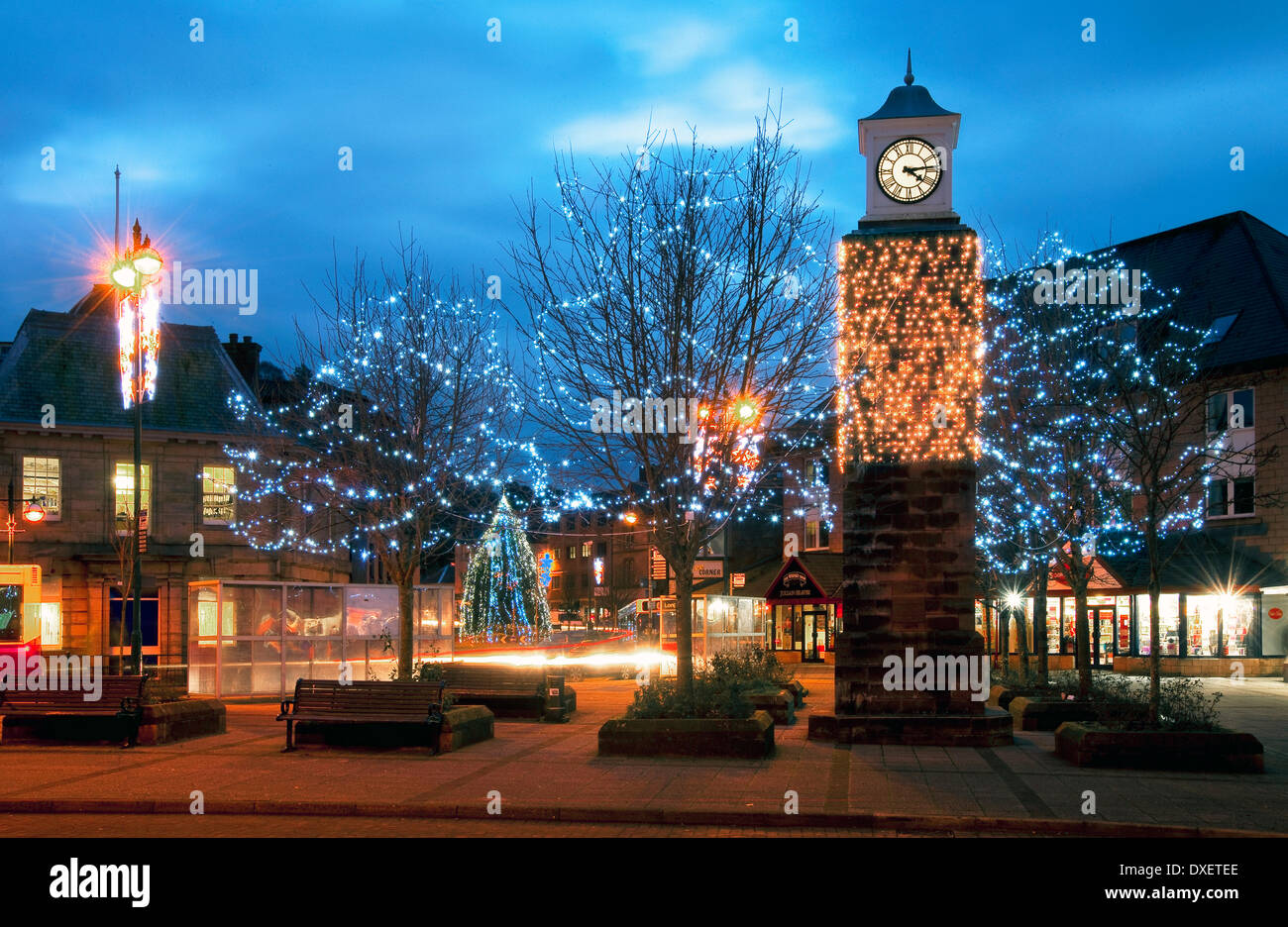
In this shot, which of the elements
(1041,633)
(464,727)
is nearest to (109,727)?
(464,727)

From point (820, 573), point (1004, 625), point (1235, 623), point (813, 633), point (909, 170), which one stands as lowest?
point (813, 633)

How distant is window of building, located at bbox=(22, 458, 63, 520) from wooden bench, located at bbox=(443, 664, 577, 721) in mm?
20525

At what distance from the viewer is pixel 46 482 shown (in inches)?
1398

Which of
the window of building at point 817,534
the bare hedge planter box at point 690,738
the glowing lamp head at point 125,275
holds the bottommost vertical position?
the bare hedge planter box at point 690,738

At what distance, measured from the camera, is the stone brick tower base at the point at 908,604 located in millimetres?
16219

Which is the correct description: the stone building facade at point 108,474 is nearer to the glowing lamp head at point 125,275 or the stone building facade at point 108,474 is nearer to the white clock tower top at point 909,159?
the glowing lamp head at point 125,275

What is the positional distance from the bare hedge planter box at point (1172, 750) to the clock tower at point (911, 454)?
7.71ft

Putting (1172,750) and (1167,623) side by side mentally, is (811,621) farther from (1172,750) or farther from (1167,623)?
(1172,750)

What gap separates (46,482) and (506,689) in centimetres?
2212

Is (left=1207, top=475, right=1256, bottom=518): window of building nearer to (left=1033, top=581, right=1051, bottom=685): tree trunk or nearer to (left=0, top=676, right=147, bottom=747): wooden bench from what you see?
(left=1033, top=581, right=1051, bottom=685): tree trunk

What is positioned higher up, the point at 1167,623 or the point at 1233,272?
the point at 1233,272

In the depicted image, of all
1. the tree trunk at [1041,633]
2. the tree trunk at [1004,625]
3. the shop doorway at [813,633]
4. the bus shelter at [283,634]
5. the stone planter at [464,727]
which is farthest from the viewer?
the shop doorway at [813,633]

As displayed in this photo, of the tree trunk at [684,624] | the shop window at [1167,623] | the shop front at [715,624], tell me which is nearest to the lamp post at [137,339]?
the tree trunk at [684,624]

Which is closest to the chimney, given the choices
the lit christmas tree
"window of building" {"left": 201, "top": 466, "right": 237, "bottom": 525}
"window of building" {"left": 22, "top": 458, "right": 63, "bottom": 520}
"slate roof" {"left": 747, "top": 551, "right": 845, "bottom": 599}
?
"window of building" {"left": 201, "top": 466, "right": 237, "bottom": 525}
